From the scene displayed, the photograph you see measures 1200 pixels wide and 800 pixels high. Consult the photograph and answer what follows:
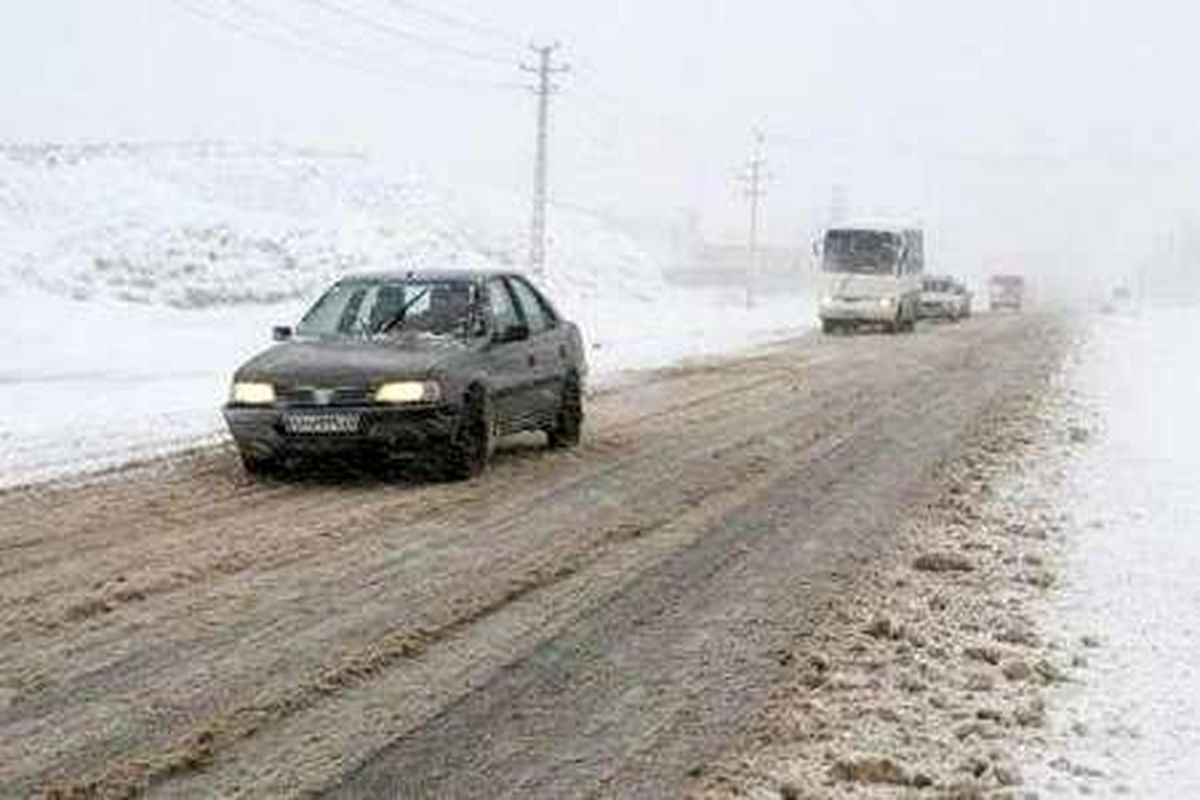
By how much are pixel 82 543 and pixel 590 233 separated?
7558 cm

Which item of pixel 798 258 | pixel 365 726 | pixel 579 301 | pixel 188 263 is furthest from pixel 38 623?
pixel 798 258

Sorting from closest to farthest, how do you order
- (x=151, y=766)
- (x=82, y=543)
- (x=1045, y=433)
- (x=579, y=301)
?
1. (x=151, y=766)
2. (x=82, y=543)
3. (x=1045, y=433)
4. (x=579, y=301)

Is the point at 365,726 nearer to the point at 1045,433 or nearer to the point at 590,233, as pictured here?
the point at 1045,433

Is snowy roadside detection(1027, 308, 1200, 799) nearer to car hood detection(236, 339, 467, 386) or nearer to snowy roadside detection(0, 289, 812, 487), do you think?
car hood detection(236, 339, 467, 386)

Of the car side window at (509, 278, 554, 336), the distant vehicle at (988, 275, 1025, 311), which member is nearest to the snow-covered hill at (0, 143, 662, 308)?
the distant vehicle at (988, 275, 1025, 311)

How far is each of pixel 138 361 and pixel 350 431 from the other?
16.9 meters

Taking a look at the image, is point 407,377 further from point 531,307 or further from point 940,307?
point 940,307

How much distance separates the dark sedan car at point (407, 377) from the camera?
11570mm

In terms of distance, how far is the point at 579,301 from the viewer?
199ft

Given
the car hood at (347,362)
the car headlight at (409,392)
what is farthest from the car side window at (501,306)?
the car headlight at (409,392)

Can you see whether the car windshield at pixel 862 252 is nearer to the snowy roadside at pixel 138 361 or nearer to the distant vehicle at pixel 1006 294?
the snowy roadside at pixel 138 361

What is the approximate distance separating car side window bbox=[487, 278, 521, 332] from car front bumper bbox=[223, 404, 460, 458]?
1517mm

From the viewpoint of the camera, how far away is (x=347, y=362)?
11.8 metres

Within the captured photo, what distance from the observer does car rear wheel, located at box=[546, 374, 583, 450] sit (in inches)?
558
